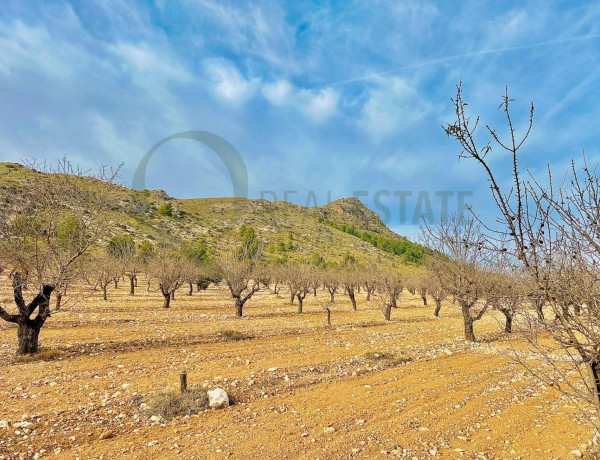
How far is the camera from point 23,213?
13555 millimetres

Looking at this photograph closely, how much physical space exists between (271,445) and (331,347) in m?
10.0

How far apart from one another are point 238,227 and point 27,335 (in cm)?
13672

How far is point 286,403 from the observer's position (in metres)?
8.98

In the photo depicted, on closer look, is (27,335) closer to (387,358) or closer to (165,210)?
(387,358)

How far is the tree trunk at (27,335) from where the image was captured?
1277 cm

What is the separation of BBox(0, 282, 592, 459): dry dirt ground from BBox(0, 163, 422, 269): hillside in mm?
78359

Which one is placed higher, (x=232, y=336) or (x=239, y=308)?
(x=239, y=308)

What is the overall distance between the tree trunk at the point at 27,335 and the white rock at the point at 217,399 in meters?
9.26

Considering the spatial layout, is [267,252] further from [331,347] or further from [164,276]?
[331,347]

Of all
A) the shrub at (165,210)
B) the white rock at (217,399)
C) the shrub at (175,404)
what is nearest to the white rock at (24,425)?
the shrub at (175,404)

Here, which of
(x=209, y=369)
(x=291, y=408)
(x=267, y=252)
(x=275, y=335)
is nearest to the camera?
(x=291, y=408)

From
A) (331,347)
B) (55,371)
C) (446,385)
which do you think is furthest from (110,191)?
Result: (446,385)

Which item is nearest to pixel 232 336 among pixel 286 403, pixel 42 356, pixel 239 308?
pixel 42 356

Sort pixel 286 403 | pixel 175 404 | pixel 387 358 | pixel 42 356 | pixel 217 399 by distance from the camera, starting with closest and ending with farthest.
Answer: pixel 175 404 < pixel 217 399 < pixel 286 403 < pixel 42 356 < pixel 387 358
